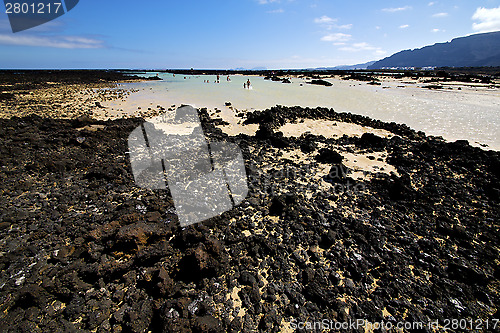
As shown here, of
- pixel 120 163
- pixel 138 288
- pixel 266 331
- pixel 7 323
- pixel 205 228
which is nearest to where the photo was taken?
pixel 7 323

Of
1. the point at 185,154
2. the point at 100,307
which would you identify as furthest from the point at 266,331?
the point at 185,154

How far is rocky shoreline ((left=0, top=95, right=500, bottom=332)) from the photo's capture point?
3.22 metres

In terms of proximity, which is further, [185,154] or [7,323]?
[185,154]

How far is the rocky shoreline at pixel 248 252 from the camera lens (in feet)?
10.6

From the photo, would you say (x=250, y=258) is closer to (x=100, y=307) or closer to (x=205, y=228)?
(x=205, y=228)

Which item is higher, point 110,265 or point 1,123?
point 1,123

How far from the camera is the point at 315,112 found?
1549 centimetres

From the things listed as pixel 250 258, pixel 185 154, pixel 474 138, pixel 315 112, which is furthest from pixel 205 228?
pixel 474 138

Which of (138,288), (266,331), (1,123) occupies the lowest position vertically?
(266,331)

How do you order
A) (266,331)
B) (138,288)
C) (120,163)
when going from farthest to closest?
(120,163), (138,288), (266,331)

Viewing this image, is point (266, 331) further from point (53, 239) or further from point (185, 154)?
point (185, 154)

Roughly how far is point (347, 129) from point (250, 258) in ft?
35.9

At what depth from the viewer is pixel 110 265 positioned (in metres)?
3.66

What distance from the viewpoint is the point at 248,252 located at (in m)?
4.34
